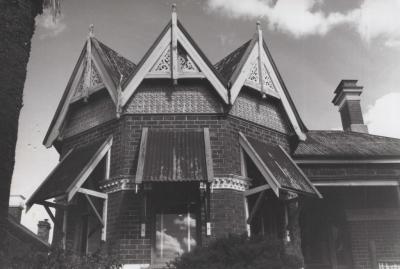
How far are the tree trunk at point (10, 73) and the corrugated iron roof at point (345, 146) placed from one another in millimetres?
9360

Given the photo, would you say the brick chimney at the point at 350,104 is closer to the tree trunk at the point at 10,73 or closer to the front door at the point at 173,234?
the front door at the point at 173,234

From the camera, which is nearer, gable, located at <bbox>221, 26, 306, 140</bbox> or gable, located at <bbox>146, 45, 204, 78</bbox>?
gable, located at <bbox>146, 45, 204, 78</bbox>

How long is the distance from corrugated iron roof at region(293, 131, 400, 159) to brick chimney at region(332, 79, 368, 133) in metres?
3.20

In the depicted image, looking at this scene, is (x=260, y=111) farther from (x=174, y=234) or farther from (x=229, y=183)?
(x=174, y=234)

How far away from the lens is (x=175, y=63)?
1255cm

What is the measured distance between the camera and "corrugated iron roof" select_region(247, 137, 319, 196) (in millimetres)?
11531

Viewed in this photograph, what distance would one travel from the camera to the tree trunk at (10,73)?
776 cm

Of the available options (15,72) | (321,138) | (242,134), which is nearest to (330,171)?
(321,138)

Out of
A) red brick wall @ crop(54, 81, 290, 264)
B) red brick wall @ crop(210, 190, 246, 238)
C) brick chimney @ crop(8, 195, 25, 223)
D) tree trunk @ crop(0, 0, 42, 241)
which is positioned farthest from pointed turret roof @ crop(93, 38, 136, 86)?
brick chimney @ crop(8, 195, 25, 223)

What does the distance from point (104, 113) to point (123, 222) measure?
3213 mm

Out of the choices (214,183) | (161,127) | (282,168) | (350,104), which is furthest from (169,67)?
(350,104)

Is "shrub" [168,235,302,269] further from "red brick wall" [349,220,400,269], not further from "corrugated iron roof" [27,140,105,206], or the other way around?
"red brick wall" [349,220,400,269]

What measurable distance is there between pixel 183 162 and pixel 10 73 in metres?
4.65

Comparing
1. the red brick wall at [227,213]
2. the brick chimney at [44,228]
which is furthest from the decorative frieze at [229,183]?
the brick chimney at [44,228]
